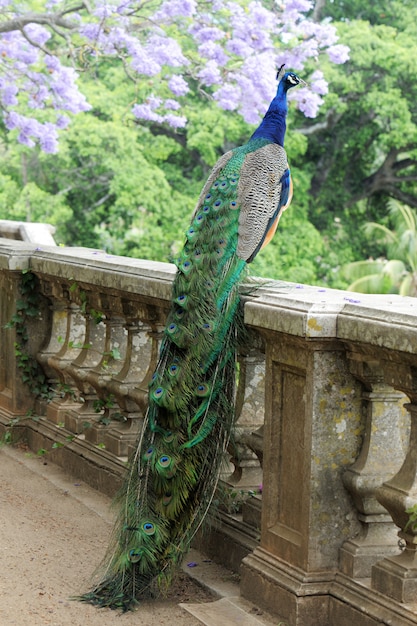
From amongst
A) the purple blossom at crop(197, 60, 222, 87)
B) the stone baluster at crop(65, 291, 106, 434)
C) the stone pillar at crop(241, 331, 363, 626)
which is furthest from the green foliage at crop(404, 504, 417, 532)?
the purple blossom at crop(197, 60, 222, 87)

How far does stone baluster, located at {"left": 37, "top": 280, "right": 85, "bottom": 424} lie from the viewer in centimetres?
576

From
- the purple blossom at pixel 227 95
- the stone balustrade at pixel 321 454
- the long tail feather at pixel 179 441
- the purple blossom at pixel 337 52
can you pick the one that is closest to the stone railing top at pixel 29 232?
the stone balustrade at pixel 321 454

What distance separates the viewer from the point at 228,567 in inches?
162

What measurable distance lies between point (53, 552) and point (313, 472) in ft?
4.38

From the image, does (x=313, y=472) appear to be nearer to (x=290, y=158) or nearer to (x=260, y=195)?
(x=260, y=195)

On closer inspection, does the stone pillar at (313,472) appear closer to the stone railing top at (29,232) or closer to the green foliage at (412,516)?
the green foliage at (412,516)

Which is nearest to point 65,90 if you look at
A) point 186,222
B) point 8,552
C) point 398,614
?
point 186,222

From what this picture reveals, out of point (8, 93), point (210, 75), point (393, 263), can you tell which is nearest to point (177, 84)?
point (210, 75)

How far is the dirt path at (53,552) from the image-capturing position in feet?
11.8

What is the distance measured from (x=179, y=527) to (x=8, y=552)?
30.9 inches

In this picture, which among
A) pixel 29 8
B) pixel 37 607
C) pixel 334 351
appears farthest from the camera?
pixel 29 8

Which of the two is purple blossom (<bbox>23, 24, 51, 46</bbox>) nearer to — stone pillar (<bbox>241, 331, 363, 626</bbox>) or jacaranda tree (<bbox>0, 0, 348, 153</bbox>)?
jacaranda tree (<bbox>0, 0, 348, 153</bbox>)

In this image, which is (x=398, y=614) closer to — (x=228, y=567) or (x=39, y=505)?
(x=228, y=567)

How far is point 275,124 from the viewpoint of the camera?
226 inches
